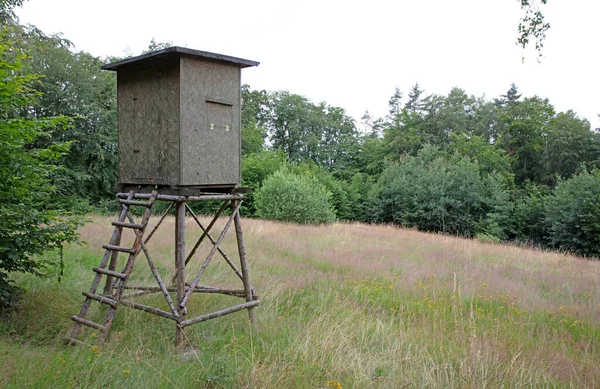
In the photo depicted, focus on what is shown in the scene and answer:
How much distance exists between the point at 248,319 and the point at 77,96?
22904 millimetres

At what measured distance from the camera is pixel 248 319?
5957 mm

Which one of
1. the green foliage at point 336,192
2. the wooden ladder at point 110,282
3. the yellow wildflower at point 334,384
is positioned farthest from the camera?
the green foliage at point 336,192

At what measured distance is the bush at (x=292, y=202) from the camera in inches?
872

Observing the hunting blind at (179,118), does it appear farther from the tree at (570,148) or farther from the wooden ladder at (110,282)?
the tree at (570,148)

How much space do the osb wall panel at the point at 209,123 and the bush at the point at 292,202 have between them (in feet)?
51.9

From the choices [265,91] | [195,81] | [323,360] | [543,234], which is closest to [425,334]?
[323,360]

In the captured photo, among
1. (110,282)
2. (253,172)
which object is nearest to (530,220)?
(253,172)

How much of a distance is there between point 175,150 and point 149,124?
65 cm

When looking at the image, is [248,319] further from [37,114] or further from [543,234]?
[543,234]

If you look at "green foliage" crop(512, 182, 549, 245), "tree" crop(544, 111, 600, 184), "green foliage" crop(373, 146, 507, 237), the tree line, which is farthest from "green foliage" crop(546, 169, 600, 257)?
"tree" crop(544, 111, 600, 184)

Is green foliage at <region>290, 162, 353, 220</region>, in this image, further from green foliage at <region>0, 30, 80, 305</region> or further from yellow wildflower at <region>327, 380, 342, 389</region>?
yellow wildflower at <region>327, 380, 342, 389</region>

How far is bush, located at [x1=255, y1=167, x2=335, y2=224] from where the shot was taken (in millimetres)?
22141

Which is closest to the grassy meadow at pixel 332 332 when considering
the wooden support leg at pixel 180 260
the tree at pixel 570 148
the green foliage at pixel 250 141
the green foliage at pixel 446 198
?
the wooden support leg at pixel 180 260

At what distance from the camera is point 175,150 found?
18.0 ft
